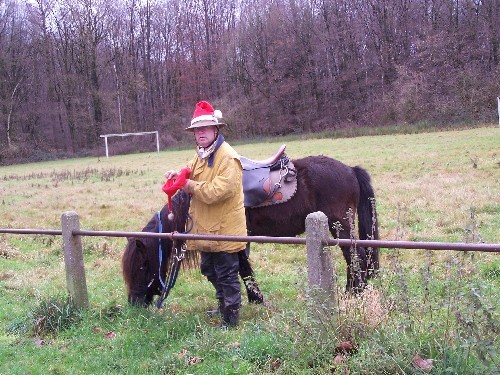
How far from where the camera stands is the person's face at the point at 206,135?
4.38 meters

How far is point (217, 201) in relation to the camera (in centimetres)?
441

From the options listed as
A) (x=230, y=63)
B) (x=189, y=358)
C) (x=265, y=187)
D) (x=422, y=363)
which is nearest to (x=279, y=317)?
(x=189, y=358)

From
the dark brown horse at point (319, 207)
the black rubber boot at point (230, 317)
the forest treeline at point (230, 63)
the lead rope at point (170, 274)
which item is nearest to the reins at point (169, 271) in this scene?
the lead rope at point (170, 274)

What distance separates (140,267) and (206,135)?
4.62 feet

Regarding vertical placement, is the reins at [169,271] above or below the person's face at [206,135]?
below

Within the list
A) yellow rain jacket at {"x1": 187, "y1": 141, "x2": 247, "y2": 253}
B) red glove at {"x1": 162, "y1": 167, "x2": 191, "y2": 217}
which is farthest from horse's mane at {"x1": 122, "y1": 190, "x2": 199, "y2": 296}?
red glove at {"x1": 162, "y1": 167, "x2": 191, "y2": 217}

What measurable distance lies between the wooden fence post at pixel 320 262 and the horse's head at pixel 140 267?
1923 millimetres

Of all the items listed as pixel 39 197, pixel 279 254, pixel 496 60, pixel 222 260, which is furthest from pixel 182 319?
pixel 496 60

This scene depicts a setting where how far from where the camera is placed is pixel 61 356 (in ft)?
13.7

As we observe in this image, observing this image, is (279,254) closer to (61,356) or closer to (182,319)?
(182,319)

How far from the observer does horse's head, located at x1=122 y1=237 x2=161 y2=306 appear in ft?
16.0

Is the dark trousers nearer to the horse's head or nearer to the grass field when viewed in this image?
the grass field

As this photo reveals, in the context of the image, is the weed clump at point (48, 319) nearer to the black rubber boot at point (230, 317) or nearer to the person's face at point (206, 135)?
the black rubber boot at point (230, 317)

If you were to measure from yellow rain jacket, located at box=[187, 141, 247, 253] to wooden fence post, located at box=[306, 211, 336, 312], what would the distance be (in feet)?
3.24
